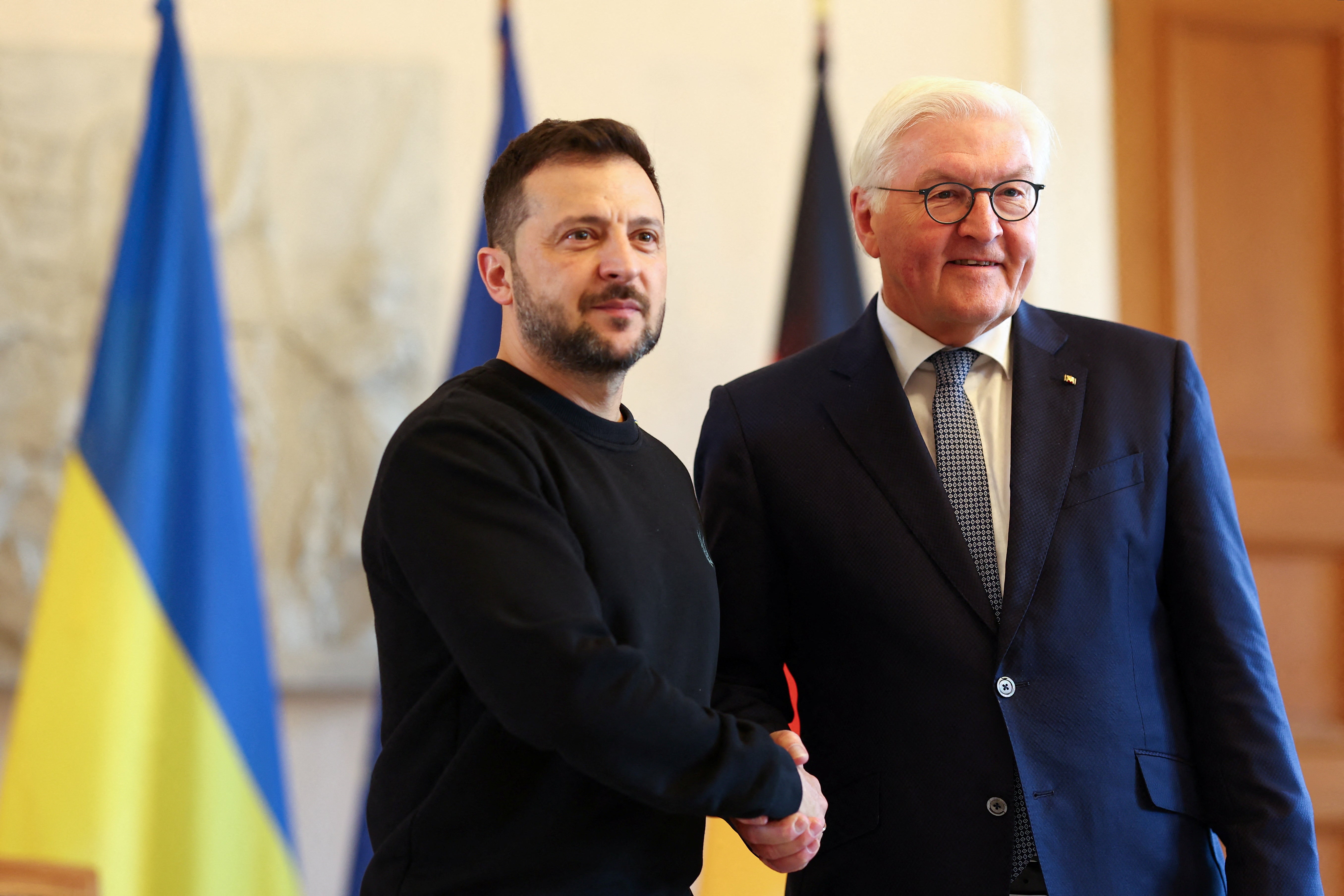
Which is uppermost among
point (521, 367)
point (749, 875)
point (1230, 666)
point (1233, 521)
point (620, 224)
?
point (620, 224)

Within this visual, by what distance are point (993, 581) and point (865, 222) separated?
58 cm

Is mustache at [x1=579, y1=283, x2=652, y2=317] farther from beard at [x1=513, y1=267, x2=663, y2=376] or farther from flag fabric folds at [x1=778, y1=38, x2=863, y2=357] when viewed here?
flag fabric folds at [x1=778, y1=38, x2=863, y2=357]

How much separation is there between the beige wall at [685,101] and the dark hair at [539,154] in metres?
1.49

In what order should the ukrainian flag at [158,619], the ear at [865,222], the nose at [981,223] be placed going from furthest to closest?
the ukrainian flag at [158,619] < the ear at [865,222] < the nose at [981,223]

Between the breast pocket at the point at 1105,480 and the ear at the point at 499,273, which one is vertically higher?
the ear at the point at 499,273

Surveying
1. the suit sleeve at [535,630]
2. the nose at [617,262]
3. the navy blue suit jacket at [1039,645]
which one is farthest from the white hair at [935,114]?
the suit sleeve at [535,630]

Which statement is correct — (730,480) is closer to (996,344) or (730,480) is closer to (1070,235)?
(996,344)

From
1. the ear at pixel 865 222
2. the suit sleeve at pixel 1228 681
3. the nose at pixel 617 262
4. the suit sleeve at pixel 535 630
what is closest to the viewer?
the suit sleeve at pixel 535 630

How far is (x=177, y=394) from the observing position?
248cm

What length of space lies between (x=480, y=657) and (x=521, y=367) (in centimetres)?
38

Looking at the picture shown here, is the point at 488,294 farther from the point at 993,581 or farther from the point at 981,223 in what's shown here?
the point at 993,581

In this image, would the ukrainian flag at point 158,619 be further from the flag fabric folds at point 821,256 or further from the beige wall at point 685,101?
the flag fabric folds at point 821,256

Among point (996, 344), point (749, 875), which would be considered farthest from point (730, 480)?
point (749, 875)

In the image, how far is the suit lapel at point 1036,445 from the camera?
153 cm
